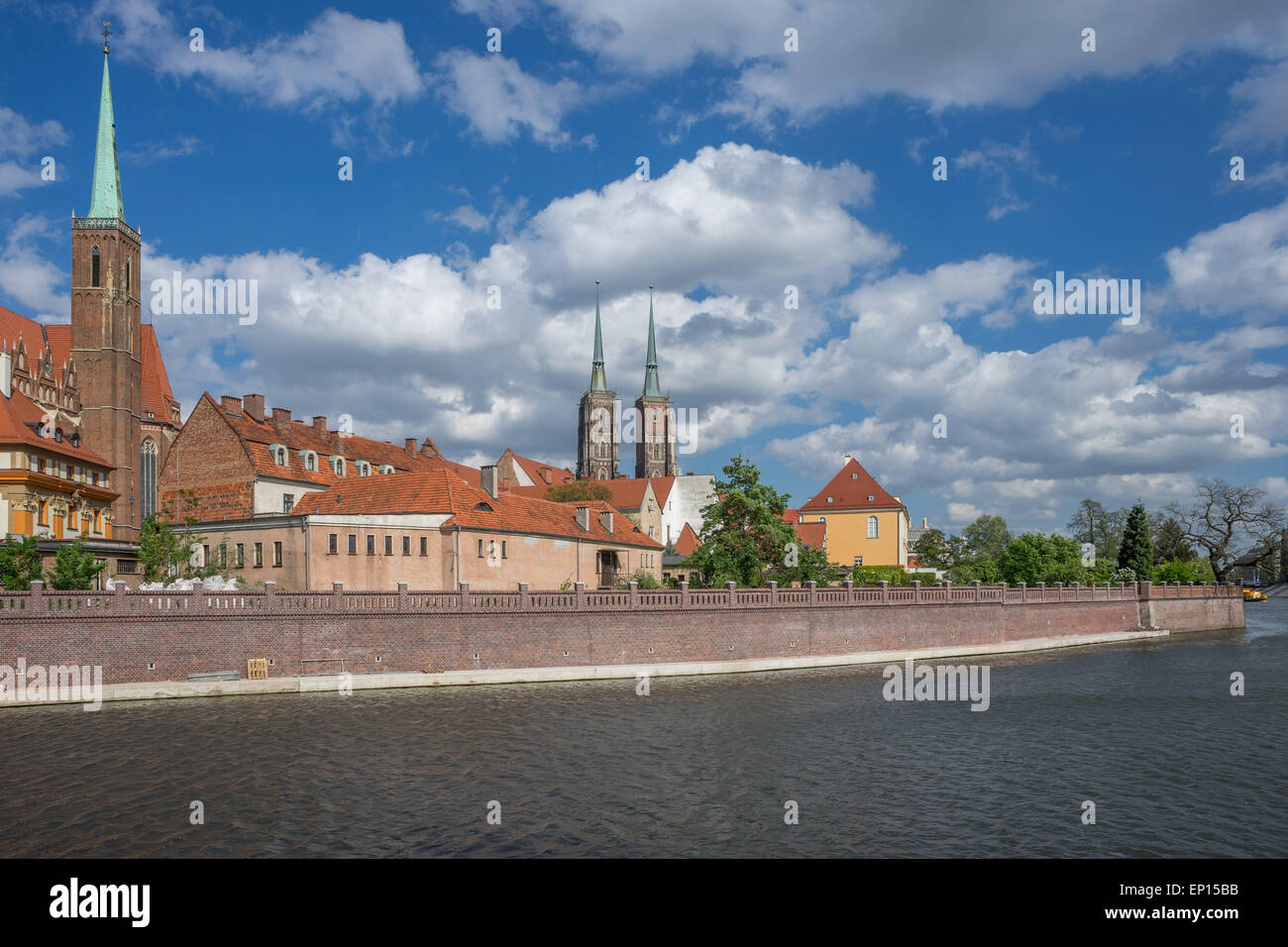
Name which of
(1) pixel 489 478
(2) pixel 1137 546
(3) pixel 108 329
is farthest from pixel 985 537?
(3) pixel 108 329

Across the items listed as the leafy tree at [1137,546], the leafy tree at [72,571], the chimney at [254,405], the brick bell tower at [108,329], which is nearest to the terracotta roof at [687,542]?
the leafy tree at [1137,546]

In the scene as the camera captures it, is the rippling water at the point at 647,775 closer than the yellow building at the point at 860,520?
Yes

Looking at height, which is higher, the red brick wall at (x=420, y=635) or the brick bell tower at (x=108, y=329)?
the brick bell tower at (x=108, y=329)

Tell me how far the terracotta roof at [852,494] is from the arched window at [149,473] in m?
67.9

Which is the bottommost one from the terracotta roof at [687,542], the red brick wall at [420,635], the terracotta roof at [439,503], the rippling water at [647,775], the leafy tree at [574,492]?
the rippling water at [647,775]

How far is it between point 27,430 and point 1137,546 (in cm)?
9968

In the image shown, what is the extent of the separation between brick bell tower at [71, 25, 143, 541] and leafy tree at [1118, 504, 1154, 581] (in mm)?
93918

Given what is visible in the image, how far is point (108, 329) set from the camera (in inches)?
2822

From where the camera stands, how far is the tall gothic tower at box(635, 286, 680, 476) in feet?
528

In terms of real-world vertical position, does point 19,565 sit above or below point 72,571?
above

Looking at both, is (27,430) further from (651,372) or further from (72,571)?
(651,372)

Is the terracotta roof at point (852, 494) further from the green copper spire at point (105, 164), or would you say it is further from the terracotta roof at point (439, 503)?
the green copper spire at point (105, 164)

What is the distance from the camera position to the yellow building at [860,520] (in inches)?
4003
